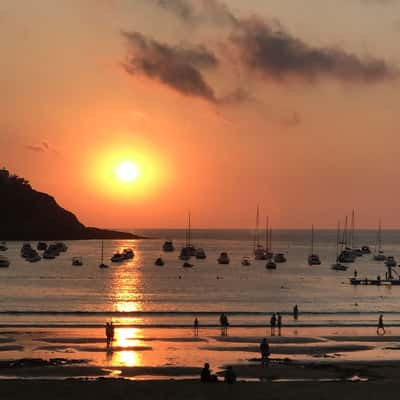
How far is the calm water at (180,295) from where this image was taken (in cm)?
7462

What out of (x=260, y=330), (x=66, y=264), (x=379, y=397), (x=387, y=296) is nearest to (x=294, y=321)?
(x=260, y=330)

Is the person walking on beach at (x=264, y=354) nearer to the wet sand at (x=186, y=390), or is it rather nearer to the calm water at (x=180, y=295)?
the wet sand at (x=186, y=390)

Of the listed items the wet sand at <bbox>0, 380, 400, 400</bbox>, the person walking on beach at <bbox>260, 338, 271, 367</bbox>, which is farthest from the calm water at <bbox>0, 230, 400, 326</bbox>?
the wet sand at <bbox>0, 380, 400, 400</bbox>

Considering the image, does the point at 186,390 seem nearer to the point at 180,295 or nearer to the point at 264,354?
the point at 264,354

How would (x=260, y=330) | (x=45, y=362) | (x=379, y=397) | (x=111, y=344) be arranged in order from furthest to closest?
(x=260, y=330)
(x=111, y=344)
(x=45, y=362)
(x=379, y=397)

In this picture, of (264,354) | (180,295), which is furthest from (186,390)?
(180,295)

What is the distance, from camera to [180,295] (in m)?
105

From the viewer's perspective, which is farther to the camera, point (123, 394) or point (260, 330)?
point (260, 330)

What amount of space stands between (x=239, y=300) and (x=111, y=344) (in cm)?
4685

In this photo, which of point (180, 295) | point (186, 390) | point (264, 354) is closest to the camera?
point (186, 390)

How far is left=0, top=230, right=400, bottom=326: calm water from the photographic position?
245ft

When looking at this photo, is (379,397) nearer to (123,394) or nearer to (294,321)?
(123,394)

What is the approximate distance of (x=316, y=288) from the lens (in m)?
123

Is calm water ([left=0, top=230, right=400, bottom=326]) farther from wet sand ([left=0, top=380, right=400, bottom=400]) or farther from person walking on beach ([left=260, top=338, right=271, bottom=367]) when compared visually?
wet sand ([left=0, top=380, right=400, bottom=400])
